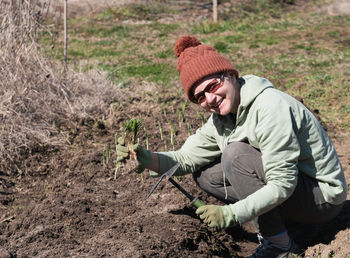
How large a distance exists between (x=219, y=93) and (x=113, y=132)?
2.26 m

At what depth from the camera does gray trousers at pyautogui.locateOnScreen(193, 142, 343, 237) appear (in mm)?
2365

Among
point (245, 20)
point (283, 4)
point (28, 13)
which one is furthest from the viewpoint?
point (283, 4)

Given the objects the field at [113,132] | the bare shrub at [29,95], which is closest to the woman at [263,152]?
the field at [113,132]

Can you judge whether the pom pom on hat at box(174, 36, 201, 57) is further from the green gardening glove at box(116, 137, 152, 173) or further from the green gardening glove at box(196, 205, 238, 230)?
the green gardening glove at box(196, 205, 238, 230)

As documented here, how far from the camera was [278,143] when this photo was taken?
2.14 m

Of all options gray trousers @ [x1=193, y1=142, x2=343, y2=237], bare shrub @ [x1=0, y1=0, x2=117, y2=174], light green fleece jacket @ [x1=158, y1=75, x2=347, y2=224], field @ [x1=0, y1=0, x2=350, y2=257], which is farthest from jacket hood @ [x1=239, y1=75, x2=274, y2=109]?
bare shrub @ [x1=0, y1=0, x2=117, y2=174]

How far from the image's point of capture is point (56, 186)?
3.58m

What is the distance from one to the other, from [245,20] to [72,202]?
284 inches

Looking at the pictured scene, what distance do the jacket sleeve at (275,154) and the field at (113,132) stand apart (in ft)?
1.86

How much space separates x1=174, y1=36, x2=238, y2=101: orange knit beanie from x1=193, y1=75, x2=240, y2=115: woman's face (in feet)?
0.15

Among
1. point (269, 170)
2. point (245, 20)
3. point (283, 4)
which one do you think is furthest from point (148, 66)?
point (283, 4)

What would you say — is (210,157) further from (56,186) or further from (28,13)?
(28,13)

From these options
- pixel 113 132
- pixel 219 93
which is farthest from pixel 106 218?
pixel 113 132

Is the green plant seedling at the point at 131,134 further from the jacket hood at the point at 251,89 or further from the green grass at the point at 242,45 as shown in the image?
the green grass at the point at 242,45
